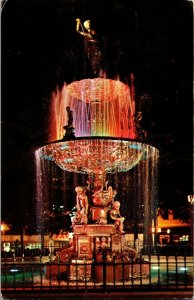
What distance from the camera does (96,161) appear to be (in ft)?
40.1

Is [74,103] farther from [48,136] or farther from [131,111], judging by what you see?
[48,136]

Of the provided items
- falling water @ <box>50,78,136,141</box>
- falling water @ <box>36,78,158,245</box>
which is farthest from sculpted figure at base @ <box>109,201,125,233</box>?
falling water @ <box>50,78,136,141</box>

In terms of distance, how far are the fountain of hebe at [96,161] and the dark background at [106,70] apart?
9.50m


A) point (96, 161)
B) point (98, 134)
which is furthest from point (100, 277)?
point (98, 134)

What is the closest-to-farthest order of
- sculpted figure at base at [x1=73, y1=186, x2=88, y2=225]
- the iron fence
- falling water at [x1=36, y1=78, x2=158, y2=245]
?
1. the iron fence
2. falling water at [x1=36, y1=78, x2=158, y2=245]
3. sculpted figure at base at [x1=73, y1=186, x2=88, y2=225]

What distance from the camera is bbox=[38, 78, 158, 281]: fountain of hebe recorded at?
38.1ft

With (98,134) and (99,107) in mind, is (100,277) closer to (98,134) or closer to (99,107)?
(98,134)

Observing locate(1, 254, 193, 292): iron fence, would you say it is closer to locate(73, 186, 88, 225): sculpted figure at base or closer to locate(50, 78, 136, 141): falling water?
locate(73, 186, 88, 225): sculpted figure at base

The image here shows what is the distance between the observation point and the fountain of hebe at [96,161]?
11.6 metres

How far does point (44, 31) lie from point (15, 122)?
481 cm

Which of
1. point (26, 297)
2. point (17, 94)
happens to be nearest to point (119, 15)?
point (17, 94)

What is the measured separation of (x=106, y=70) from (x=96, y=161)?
11.7 meters

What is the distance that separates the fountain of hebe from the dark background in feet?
31.2

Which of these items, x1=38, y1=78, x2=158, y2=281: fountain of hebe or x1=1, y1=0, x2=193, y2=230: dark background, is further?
x1=1, y1=0, x2=193, y2=230: dark background
